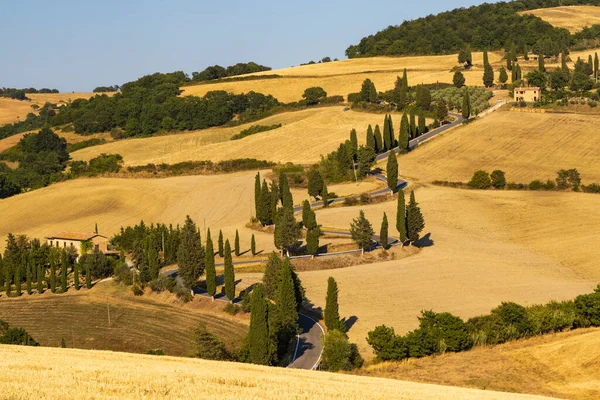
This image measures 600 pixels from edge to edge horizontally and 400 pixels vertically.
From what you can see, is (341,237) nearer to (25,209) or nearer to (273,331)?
(273,331)

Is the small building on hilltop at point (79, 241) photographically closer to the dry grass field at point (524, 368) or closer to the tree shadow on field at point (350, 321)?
the tree shadow on field at point (350, 321)

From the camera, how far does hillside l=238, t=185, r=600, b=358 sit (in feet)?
230

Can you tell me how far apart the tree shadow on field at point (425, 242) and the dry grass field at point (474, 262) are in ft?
2.01

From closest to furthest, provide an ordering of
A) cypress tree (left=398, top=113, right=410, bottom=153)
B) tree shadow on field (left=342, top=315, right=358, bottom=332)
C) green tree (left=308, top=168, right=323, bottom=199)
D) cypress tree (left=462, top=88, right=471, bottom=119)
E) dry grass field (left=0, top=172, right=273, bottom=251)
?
tree shadow on field (left=342, top=315, right=358, bottom=332), dry grass field (left=0, top=172, right=273, bottom=251), green tree (left=308, top=168, right=323, bottom=199), cypress tree (left=398, top=113, right=410, bottom=153), cypress tree (left=462, top=88, right=471, bottom=119)

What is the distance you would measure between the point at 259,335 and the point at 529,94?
113 meters

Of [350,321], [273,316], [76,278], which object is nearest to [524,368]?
[273,316]

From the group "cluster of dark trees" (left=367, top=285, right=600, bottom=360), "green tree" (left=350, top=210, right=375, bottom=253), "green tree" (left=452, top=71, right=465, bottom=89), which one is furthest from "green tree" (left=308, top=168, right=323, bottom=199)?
"green tree" (left=452, top=71, right=465, bottom=89)

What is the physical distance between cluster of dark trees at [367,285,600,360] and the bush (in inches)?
2120

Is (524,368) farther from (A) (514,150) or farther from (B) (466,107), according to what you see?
(B) (466,107)

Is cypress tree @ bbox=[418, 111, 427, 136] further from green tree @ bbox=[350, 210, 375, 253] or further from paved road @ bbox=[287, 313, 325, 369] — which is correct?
paved road @ bbox=[287, 313, 325, 369]

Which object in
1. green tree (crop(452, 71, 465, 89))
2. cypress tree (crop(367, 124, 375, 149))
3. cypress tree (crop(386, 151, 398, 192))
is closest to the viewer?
cypress tree (crop(386, 151, 398, 192))

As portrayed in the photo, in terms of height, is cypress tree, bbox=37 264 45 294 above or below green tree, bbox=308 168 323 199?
below

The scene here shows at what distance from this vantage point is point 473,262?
8312 centimetres

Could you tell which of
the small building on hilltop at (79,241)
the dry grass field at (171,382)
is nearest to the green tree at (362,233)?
the small building on hilltop at (79,241)
